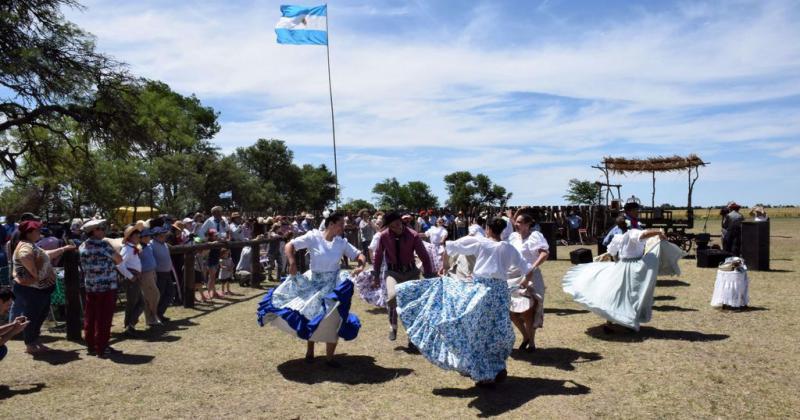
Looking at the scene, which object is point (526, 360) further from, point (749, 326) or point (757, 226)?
point (757, 226)

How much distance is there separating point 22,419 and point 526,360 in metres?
5.07

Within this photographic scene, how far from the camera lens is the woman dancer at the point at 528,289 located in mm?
7145

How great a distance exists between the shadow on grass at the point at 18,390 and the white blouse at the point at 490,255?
14.7 ft

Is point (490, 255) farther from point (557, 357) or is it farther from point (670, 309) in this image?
point (670, 309)

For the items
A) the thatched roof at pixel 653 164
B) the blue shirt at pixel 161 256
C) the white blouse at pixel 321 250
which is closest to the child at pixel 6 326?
the white blouse at pixel 321 250

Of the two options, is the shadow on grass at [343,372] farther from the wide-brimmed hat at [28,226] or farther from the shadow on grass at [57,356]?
the wide-brimmed hat at [28,226]

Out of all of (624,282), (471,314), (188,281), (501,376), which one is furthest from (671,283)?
(188,281)

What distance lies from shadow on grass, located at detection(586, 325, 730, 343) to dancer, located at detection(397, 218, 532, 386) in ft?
9.28

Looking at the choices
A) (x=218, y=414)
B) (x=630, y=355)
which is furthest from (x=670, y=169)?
(x=218, y=414)

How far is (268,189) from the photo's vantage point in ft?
199

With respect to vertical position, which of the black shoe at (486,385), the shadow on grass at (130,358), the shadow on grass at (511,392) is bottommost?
the shadow on grass at (130,358)

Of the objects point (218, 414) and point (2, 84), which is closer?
point (218, 414)

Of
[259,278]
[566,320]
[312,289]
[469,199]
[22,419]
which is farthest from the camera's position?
[469,199]

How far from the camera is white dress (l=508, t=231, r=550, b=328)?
714 cm
